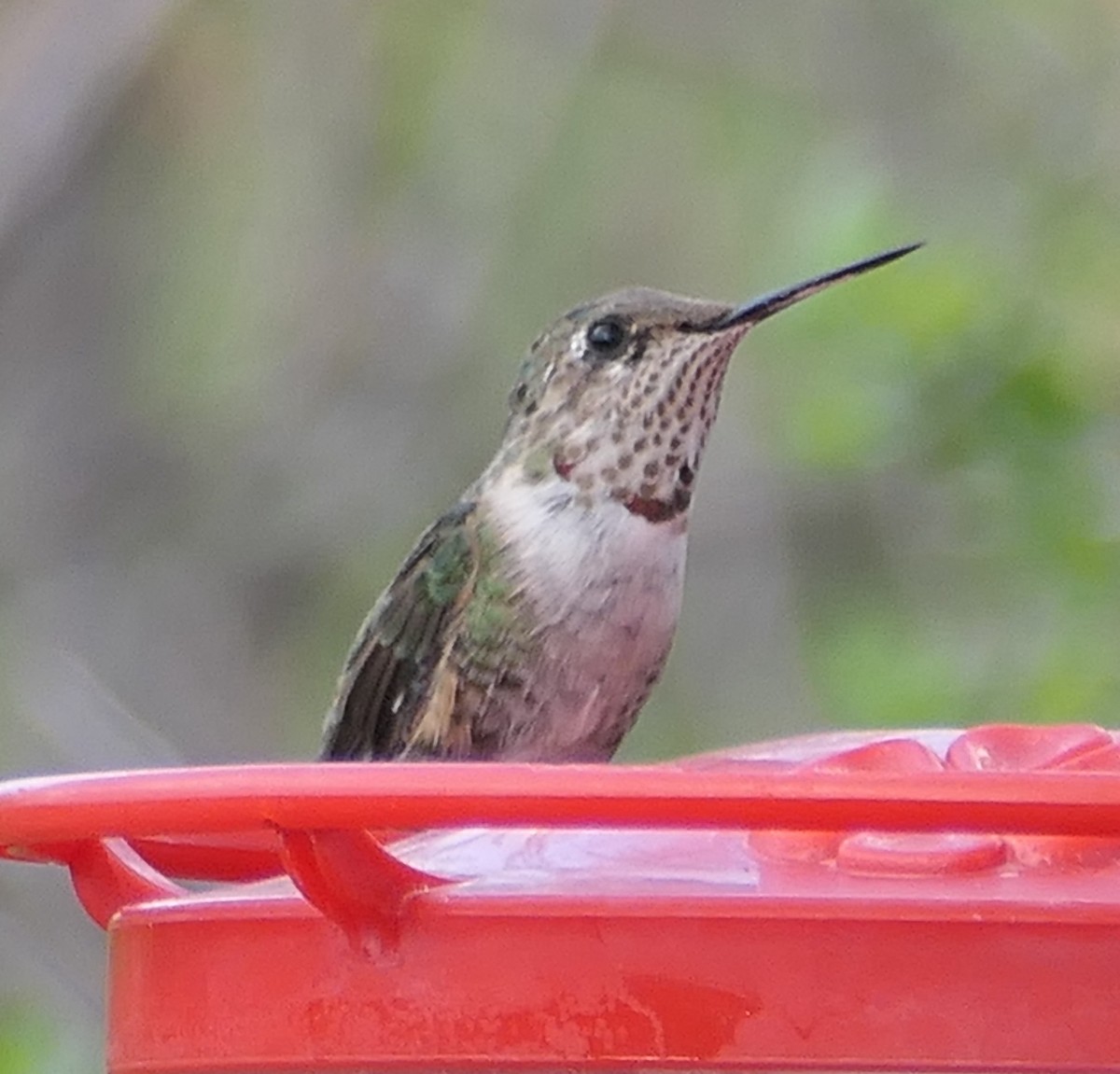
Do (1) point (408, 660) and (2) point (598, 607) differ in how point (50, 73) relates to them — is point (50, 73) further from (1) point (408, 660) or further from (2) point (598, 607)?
(2) point (598, 607)

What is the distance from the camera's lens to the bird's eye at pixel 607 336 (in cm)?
382

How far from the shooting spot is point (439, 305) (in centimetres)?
779

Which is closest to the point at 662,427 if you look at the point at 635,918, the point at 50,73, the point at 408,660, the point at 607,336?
the point at 607,336

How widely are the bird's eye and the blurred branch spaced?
3.78m

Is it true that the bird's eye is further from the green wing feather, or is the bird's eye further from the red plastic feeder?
the red plastic feeder

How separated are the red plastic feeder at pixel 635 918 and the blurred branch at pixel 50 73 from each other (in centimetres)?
538

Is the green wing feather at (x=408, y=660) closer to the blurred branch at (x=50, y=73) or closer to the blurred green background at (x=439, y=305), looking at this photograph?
the blurred green background at (x=439, y=305)

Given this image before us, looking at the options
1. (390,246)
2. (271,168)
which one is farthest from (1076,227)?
(271,168)

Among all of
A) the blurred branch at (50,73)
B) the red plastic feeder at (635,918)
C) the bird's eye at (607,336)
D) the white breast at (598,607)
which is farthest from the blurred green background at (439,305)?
Answer: the red plastic feeder at (635,918)

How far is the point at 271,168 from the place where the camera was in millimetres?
8625

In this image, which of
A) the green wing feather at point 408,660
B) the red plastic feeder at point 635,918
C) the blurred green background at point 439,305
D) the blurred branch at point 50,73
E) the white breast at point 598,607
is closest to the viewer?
the red plastic feeder at point 635,918

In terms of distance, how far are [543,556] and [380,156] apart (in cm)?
465

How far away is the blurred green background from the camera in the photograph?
6.76 metres

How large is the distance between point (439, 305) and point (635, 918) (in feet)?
19.3
